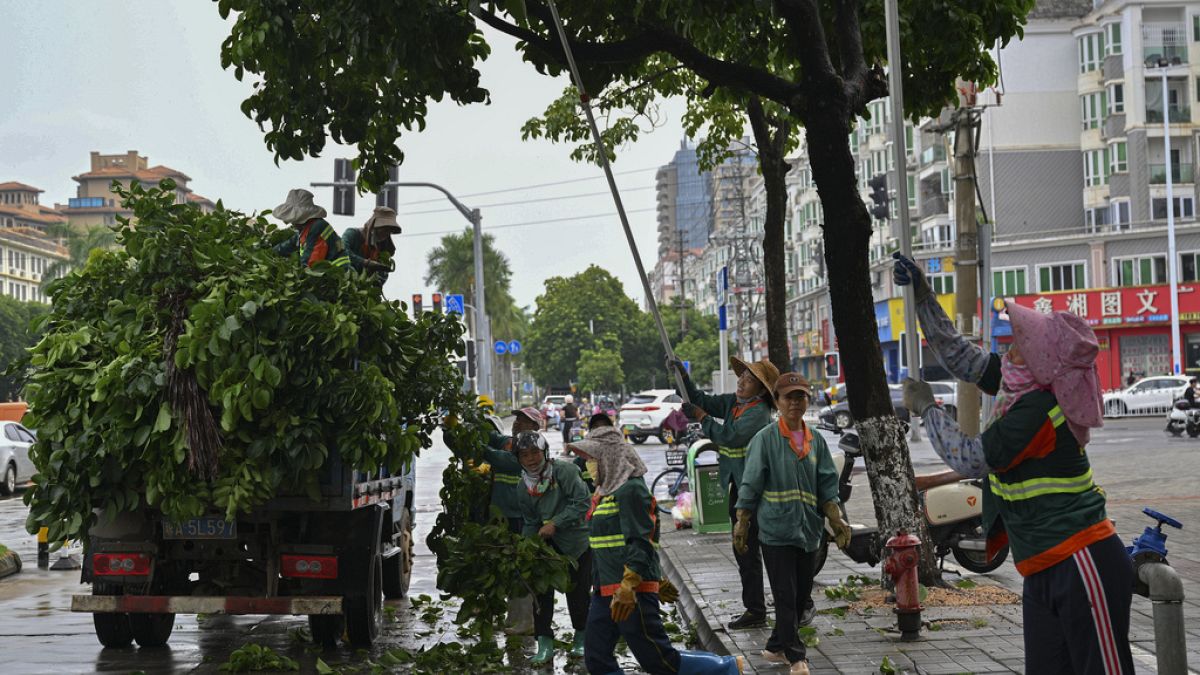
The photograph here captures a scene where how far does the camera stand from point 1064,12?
6131 centimetres

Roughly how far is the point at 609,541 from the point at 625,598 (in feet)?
1.98

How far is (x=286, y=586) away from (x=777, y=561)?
126 inches

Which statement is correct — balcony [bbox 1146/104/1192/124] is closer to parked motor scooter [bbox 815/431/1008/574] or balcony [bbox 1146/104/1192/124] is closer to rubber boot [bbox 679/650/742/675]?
parked motor scooter [bbox 815/431/1008/574]

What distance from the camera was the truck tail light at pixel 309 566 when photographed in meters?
8.52

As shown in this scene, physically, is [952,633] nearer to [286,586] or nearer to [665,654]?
[665,654]

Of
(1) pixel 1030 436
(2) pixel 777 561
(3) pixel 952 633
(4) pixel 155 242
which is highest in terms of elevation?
(4) pixel 155 242

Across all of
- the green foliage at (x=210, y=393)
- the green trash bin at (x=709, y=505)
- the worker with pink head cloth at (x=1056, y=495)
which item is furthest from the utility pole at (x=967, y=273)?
the worker with pink head cloth at (x=1056, y=495)

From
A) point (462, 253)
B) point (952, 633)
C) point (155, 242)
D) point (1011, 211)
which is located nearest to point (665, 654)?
point (952, 633)

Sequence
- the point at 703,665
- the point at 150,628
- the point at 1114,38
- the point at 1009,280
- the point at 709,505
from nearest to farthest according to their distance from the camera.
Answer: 1. the point at 703,665
2. the point at 150,628
3. the point at 709,505
4. the point at 1114,38
5. the point at 1009,280

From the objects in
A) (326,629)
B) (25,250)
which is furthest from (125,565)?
(25,250)

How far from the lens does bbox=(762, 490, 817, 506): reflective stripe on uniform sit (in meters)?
7.75

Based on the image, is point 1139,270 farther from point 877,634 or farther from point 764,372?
point 877,634

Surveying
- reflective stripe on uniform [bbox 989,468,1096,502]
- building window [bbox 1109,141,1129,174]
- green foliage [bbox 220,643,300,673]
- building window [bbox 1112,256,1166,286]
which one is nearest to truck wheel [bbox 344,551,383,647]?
green foliage [bbox 220,643,300,673]

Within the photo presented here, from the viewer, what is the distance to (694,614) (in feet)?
32.7
